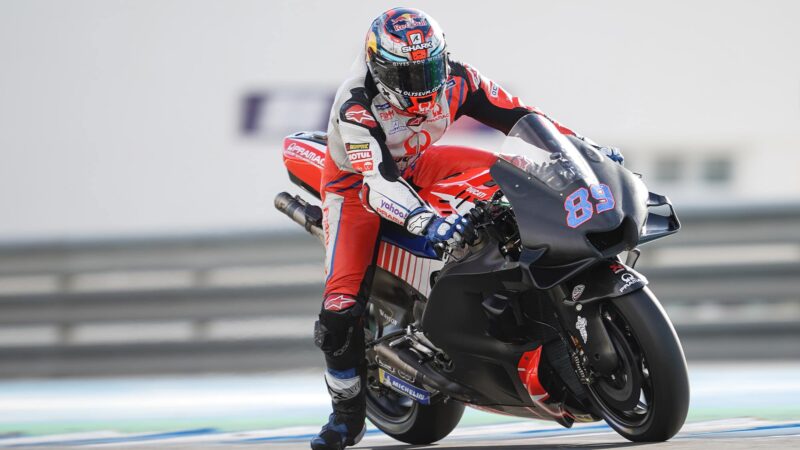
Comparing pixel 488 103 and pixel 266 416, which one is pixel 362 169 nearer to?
pixel 488 103

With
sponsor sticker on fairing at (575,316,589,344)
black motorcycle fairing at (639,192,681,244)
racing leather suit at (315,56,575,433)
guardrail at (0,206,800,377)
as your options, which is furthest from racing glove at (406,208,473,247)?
guardrail at (0,206,800,377)

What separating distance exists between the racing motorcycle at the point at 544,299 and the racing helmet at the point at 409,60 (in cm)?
39

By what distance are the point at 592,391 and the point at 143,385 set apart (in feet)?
15.9

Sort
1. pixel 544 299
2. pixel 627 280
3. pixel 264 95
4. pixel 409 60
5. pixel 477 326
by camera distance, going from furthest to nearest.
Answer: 1. pixel 264 95
2. pixel 409 60
3. pixel 477 326
4. pixel 544 299
5. pixel 627 280

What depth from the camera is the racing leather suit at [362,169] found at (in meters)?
5.39

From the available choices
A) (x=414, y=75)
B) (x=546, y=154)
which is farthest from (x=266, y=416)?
(x=546, y=154)

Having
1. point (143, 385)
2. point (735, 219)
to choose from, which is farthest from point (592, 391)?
point (143, 385)

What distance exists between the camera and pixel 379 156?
17.5 ft

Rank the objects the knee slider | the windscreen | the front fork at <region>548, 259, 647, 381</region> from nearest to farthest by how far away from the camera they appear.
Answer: the front fork at <region>548, 259, 647, 381</region> < the windscreen < the knee slider

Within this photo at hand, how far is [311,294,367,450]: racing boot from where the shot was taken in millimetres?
5701

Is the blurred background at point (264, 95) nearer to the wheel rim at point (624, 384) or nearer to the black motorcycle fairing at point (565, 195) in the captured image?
the black motorcycle fairing at point (565, 195)

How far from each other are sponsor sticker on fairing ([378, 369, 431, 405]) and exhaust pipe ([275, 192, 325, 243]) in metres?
0.78

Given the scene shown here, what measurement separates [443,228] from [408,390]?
1069 mm

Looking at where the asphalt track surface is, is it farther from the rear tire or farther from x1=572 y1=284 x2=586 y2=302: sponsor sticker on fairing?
x1=572 y1=284 x2=586 y2=302: sponsor sticker on fairing
